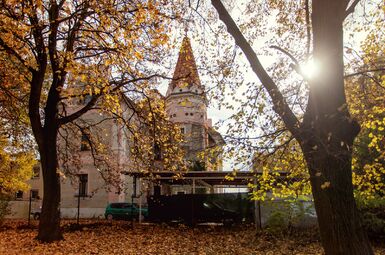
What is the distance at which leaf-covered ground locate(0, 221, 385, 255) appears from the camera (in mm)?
12099

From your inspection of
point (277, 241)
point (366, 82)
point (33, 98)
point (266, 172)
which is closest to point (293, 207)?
point (277, 241)

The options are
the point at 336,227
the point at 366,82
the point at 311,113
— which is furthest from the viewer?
the point at 366,82

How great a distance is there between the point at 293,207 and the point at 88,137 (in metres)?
10.00

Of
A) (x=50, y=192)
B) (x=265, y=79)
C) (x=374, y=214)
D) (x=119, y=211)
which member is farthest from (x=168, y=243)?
(x=119, y=211)

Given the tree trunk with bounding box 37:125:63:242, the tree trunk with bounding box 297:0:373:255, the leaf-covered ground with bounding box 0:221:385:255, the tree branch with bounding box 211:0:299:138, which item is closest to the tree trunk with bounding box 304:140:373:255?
the tree trunk with bounding box 297:0:373:255

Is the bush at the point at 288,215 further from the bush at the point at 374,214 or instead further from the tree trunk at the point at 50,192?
the tree trunk at the point at 50,192

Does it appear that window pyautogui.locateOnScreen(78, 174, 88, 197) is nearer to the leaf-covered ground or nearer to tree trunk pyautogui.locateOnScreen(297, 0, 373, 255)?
the leaf-covered ground

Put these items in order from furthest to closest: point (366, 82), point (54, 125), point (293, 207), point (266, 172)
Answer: point (293, 207)
point (54, 125)
point (366, 82)
point (266, 172)

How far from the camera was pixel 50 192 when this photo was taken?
14125 millimetres

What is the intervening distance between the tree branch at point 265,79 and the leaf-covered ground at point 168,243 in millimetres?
7902

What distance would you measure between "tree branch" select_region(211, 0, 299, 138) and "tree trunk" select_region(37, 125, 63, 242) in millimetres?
10335

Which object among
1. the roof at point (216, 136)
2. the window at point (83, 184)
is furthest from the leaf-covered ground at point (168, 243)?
the window at point (83, 184)

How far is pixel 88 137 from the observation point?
56.1 feet

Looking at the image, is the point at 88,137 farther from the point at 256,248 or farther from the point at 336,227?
the point at 336,227
